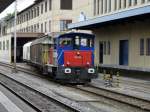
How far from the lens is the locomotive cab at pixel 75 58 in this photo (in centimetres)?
2798

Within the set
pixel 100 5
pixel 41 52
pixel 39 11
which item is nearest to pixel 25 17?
pixel 39 11

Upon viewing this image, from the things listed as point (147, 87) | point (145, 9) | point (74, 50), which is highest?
point (145, 9)

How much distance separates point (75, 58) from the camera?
28.2m

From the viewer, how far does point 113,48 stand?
41406 mm

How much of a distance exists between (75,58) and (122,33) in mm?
11878

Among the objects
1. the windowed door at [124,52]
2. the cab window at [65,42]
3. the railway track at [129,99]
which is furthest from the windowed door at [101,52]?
the railway track at [129,99]

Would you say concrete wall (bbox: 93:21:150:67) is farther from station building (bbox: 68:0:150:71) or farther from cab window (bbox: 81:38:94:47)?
cab window (bbox: 81:38:94:47)

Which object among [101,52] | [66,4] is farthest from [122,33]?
[66,4]

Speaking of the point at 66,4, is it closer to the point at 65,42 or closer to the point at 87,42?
the point at 87,42

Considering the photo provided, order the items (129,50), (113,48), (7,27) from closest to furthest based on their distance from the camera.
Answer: (129,50) < (113,48) < (7,27)

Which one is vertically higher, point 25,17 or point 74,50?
point 25,17

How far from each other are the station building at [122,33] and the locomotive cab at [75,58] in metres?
4.26

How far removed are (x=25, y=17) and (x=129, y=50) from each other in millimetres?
61659

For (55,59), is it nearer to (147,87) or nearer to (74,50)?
(74,50)
